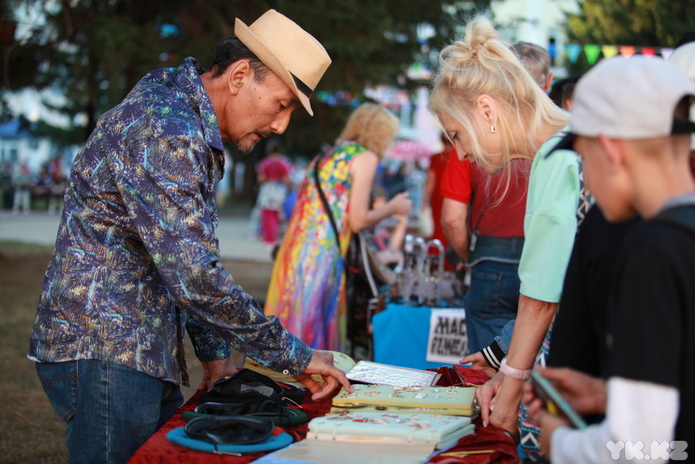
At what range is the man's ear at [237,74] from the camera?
238cm

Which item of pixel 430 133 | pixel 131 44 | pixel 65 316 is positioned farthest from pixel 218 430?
pixel 430 133

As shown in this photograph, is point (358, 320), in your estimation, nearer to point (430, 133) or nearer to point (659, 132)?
point (659, 132)

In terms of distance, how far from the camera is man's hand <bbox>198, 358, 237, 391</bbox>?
263 centimetres

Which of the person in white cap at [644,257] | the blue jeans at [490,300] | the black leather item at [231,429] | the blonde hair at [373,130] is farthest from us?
the blonde hair at [373,130]

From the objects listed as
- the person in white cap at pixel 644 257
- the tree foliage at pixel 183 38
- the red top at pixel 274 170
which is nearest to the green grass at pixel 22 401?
the tree foliage at pixel 183 38

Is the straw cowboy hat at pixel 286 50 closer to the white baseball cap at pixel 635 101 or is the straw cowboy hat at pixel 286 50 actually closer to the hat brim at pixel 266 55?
the hat brim at pixel 266 55

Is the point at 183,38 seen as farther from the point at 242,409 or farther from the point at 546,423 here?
the point at 546,423

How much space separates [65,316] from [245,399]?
1.87ft

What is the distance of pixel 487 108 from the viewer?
2.45 m

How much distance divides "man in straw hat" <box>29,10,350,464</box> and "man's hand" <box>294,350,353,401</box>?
0.06 meters

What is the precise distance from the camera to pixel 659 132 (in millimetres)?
1298

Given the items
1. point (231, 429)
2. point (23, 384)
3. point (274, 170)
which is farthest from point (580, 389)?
point (274, 170)

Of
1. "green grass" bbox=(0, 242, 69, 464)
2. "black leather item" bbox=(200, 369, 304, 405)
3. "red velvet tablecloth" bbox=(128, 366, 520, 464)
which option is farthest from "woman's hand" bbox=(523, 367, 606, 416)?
"green grass" bbox=(0, 242, 69, 464)

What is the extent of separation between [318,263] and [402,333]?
722 millimetres
